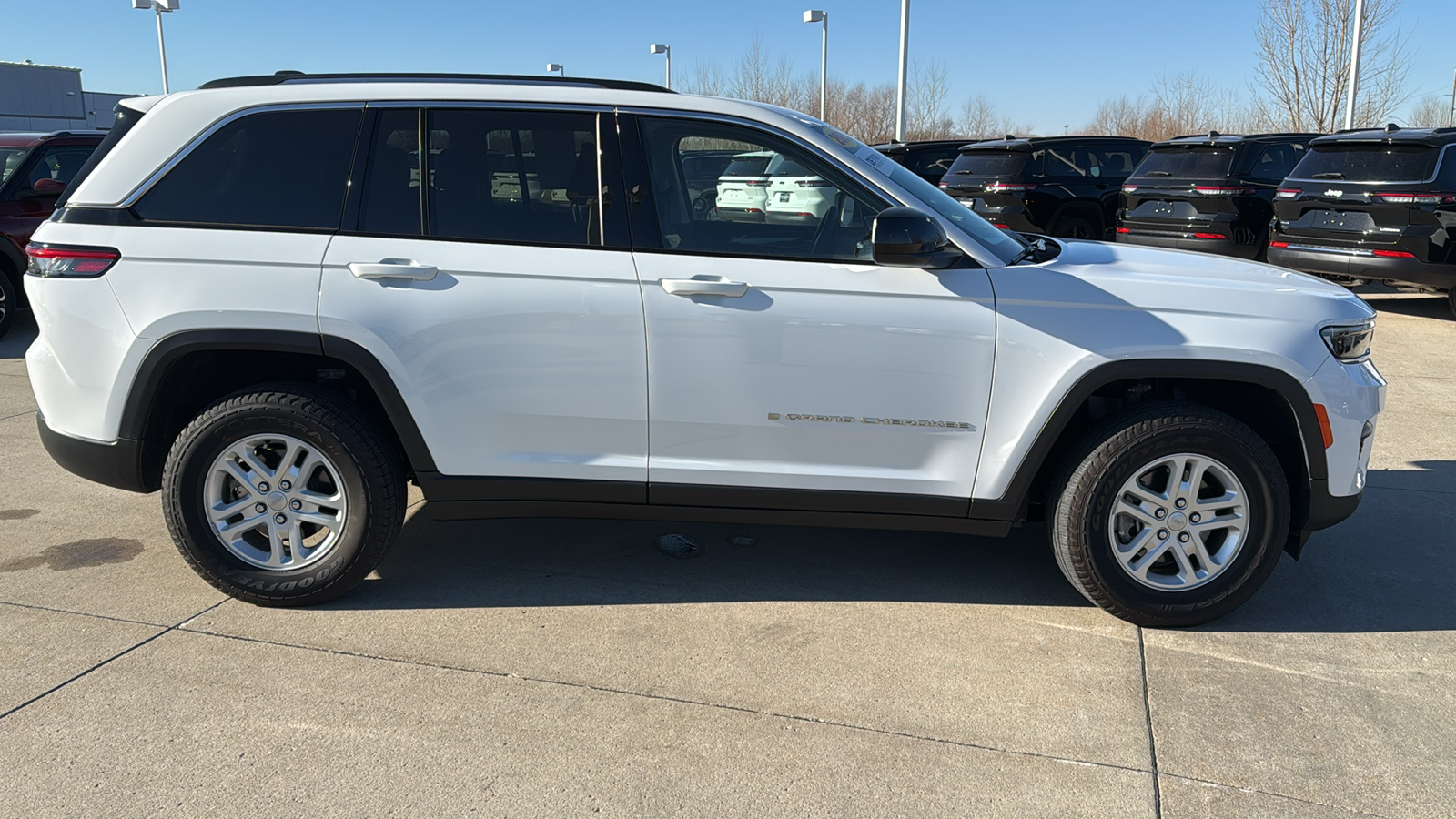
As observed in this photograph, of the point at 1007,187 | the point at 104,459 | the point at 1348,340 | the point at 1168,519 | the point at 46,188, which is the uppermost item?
the point at 46,188

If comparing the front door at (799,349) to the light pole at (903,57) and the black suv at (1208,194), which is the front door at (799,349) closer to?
the black suv at (1208,194)

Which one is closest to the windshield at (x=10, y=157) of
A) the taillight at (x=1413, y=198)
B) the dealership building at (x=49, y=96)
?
the taillight at (x=1413, y=198)

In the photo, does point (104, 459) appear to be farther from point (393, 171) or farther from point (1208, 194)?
point (1208, 194)

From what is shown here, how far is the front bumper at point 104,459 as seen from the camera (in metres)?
3.93

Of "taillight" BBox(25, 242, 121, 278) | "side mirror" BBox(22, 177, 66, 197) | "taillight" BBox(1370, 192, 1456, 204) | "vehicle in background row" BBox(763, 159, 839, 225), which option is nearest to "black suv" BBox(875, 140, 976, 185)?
"taillight" BBox(1370, 192, 1456, 204)

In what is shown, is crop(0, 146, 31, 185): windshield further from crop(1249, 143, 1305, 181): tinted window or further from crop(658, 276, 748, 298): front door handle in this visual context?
crop(1249, 143, 1305, 181): tinted window

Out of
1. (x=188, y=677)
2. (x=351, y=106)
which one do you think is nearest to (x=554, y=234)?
(x=351, y=106)

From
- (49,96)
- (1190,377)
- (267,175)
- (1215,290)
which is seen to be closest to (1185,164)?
(1215,290)

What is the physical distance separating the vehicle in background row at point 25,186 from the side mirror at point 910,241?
8.30 m

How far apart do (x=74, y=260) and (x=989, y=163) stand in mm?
12822

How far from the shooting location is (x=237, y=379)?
4.12 metres

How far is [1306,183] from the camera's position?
1073 centimetres

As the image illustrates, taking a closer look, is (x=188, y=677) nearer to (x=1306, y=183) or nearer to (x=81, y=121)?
(x=1306, y=183)

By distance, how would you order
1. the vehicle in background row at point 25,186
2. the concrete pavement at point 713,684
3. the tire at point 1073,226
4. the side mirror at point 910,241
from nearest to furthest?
the concrete pavement at point 713,684 → the side mirror at point 910,241 → the vehicle in background row at point 25,186 → the tire at point 1073,226
